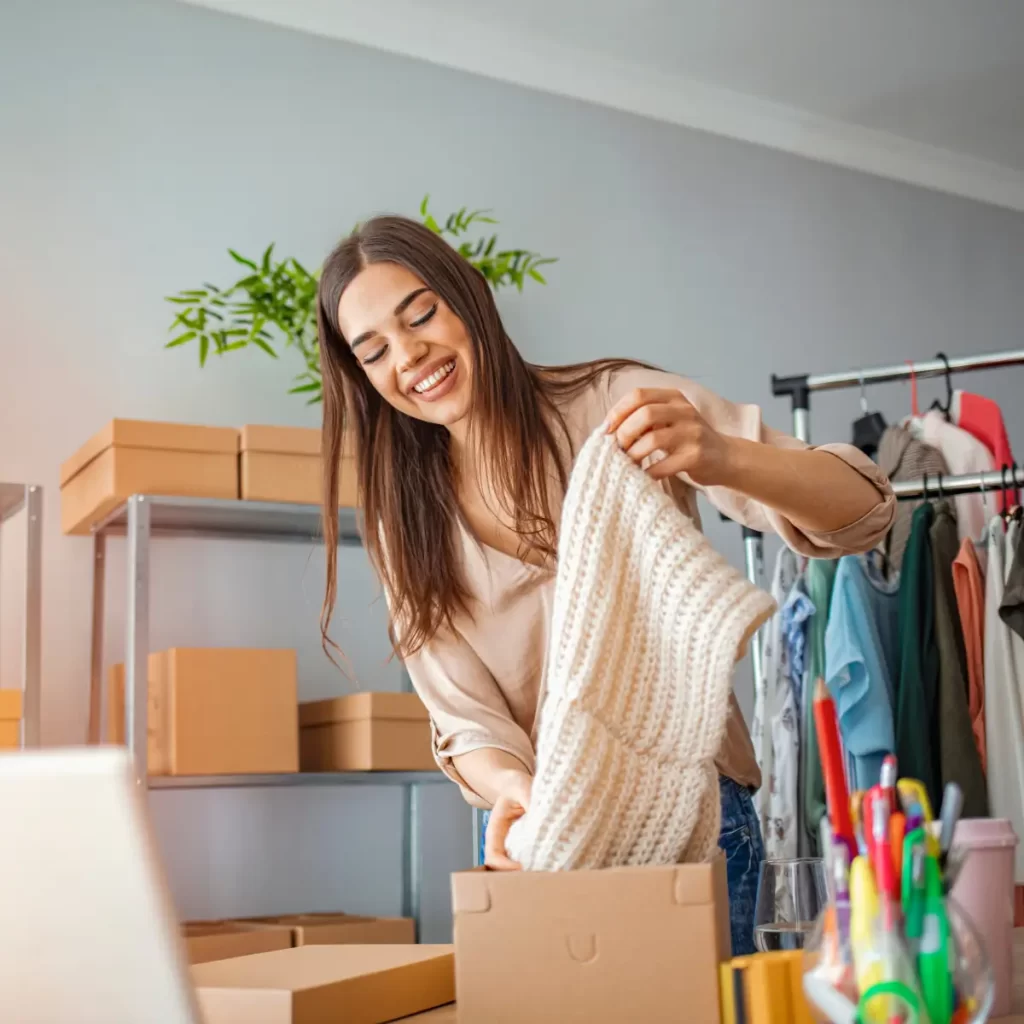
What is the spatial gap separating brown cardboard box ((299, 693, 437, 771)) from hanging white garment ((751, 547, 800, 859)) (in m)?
0.60

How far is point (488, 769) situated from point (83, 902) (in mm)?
686

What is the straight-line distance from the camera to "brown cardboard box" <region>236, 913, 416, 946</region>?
7.08ft

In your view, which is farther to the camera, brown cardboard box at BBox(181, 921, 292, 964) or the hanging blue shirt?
the hanging blue shirt

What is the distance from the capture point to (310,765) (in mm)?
2455

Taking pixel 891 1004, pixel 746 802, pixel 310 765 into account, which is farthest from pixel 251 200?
pixel 891 1004

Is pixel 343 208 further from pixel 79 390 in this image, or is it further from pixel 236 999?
pixel 236 999

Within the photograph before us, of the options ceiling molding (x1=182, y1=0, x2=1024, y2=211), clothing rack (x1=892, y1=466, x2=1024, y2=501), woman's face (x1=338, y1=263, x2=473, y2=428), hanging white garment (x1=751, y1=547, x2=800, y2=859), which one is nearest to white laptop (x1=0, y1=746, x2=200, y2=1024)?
woman's face (x1=338, y1=263, x2=473, y2=428)

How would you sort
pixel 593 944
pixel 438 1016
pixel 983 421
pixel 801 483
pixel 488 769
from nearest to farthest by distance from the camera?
pixel 593 944, pixel 438 1016, pixel 801 483, pixel 488 769, pixel 983 421

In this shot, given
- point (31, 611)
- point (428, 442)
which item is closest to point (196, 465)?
point (31, 611)

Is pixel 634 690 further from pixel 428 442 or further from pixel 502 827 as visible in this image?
pixel 428 442

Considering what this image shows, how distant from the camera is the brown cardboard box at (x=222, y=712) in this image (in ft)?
7.14

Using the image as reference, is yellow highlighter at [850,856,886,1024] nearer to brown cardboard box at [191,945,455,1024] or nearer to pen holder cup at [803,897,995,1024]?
pen holder cup at [803,897,995,1024]

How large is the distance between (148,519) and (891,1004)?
6.04 ft

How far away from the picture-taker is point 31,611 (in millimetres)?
2129
